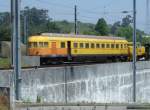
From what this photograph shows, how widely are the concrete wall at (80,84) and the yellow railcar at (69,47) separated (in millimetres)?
5245

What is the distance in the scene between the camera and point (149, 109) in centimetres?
1368

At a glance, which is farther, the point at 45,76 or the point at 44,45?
the point at 44,45

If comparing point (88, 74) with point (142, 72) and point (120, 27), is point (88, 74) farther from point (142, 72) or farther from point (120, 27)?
point (120, 27)

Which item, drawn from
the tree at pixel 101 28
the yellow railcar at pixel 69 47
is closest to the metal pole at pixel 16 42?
the yellow railcar at pixel 69 47

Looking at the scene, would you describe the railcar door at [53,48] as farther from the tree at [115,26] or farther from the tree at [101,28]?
the tree at [115,26]

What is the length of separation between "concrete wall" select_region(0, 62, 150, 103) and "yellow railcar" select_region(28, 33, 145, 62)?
17.2 ft

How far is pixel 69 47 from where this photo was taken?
163 feet

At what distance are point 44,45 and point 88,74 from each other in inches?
560

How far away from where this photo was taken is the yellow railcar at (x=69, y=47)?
47.7 m

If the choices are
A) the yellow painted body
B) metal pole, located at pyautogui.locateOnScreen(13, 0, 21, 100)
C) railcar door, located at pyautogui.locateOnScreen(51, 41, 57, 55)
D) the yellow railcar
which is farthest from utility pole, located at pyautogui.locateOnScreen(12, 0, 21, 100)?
railcar door, located at pyautogui.locateOnScreen(51, 41, 57, 55)

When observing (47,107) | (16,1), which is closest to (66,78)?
(16,1)

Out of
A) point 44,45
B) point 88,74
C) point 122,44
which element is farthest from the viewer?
point 122,44

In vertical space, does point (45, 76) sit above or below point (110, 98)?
above

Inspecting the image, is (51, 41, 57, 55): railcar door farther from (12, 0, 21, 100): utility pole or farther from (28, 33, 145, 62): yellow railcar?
(12, 0, 21, 100): utility pole
